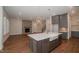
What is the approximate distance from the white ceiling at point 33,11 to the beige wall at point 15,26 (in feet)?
0.31

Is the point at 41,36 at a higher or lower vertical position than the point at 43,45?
higher

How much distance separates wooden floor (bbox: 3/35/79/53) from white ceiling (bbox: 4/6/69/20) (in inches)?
16.3

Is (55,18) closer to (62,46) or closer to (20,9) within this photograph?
(62,46)

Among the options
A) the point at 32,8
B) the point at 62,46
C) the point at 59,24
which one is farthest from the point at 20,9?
the point at 62,46

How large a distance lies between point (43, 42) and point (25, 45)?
1.13 ft

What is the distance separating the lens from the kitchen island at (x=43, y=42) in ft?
7.02

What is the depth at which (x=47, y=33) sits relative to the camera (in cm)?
218

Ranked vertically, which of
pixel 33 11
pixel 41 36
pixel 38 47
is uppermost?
pixel 33 11

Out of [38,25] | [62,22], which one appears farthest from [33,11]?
[62,22]

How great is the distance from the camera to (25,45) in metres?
2.13

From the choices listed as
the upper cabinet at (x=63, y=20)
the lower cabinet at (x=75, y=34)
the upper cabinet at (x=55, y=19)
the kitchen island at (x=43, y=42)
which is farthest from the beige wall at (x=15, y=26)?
the lower cabinet at (x=75, y=34)

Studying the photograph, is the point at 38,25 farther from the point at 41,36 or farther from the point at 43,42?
the point at 43,42
